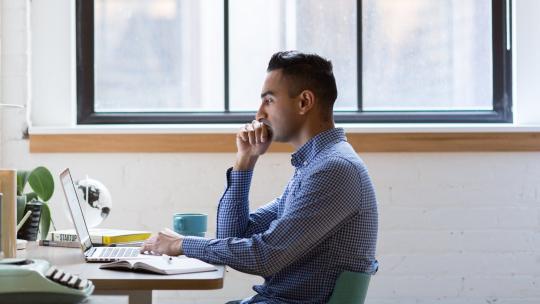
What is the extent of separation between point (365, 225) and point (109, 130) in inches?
58.2

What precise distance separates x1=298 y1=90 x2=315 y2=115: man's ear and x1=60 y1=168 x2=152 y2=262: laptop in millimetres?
585

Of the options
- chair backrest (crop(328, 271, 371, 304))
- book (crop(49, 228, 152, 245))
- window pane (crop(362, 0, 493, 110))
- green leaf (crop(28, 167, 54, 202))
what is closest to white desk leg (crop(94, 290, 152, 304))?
chair backrest (crop(328, 271, 371, 304))

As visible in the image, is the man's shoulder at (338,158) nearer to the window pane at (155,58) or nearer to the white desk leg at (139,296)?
the white desk leg at (139,296)

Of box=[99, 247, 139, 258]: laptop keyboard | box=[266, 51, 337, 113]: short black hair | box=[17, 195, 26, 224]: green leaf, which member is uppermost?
box=[266, 51, 337, 113]: short black hair

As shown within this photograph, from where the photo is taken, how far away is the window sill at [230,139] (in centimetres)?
326

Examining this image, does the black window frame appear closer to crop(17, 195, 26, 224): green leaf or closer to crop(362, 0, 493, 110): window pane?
crop(362, 0, 493, 110): window pane

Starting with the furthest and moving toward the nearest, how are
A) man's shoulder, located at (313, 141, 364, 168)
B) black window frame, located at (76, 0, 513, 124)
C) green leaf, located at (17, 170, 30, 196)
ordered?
1. black window frame, located at (76, 0, 513, 124)
2. green leaf, located at (17, 170, 30, 196)
3. man's shoulder, located at (313, 141, 364, 168)

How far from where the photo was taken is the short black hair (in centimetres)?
232

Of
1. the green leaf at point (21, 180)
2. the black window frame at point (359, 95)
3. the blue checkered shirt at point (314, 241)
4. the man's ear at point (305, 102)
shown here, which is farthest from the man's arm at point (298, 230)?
the black window frame at point (359, 95)

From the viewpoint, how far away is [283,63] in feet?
7.68

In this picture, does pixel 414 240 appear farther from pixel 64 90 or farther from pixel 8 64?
pixel 8 64

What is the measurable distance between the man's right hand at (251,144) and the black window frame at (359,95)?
884mm

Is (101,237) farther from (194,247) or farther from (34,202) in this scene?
(194,247)

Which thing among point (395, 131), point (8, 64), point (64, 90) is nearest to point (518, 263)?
point (395, 131)
